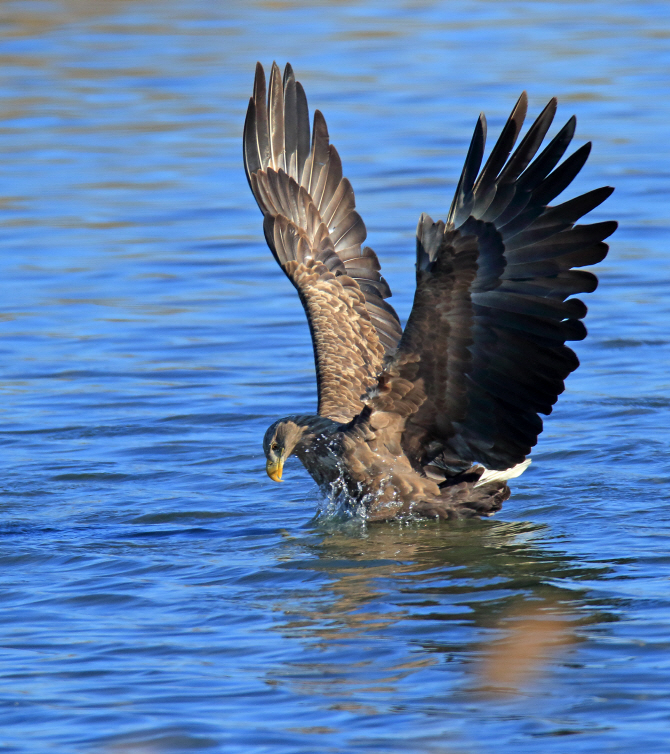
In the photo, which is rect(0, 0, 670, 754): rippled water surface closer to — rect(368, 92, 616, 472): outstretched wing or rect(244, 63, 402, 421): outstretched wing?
rect(368, 92, 616, 472): outstretched wing

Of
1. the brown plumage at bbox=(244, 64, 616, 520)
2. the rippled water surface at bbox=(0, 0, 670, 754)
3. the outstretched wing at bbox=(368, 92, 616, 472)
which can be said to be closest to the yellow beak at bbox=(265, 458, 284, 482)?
the brown plumage at bbox=(244, 64, 616, 520)

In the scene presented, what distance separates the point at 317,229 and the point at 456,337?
252cm

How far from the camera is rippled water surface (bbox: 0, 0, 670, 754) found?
202 inches

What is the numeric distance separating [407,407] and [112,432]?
2.73 metres

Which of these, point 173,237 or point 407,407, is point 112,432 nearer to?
point 407,407

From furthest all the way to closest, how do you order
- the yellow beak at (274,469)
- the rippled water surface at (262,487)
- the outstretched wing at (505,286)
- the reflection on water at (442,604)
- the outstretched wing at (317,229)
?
1. the outstretched wing at (317,229)
2. the yellow beak at (274,469)
3. the outstretched wing at (505,286)
4. the reflection on water at (442,604)
5. the rippled water surface at (262,487)

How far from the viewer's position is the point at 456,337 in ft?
21.6

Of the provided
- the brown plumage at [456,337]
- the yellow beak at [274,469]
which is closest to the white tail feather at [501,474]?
the brown plumage at [456,337]

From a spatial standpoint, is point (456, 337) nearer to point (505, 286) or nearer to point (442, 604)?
point (505, 286)

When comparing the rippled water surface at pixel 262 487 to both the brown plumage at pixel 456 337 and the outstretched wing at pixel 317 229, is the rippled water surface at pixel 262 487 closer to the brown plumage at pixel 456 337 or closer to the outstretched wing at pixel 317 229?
the brown plumage at pixel 456 337

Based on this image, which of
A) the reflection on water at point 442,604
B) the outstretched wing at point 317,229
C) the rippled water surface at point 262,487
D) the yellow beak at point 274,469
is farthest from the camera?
the outstretched wing at point 317,229

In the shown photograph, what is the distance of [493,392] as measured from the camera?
686cm

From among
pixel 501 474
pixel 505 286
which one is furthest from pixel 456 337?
pixel 501 474

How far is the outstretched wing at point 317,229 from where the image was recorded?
27.5ft
